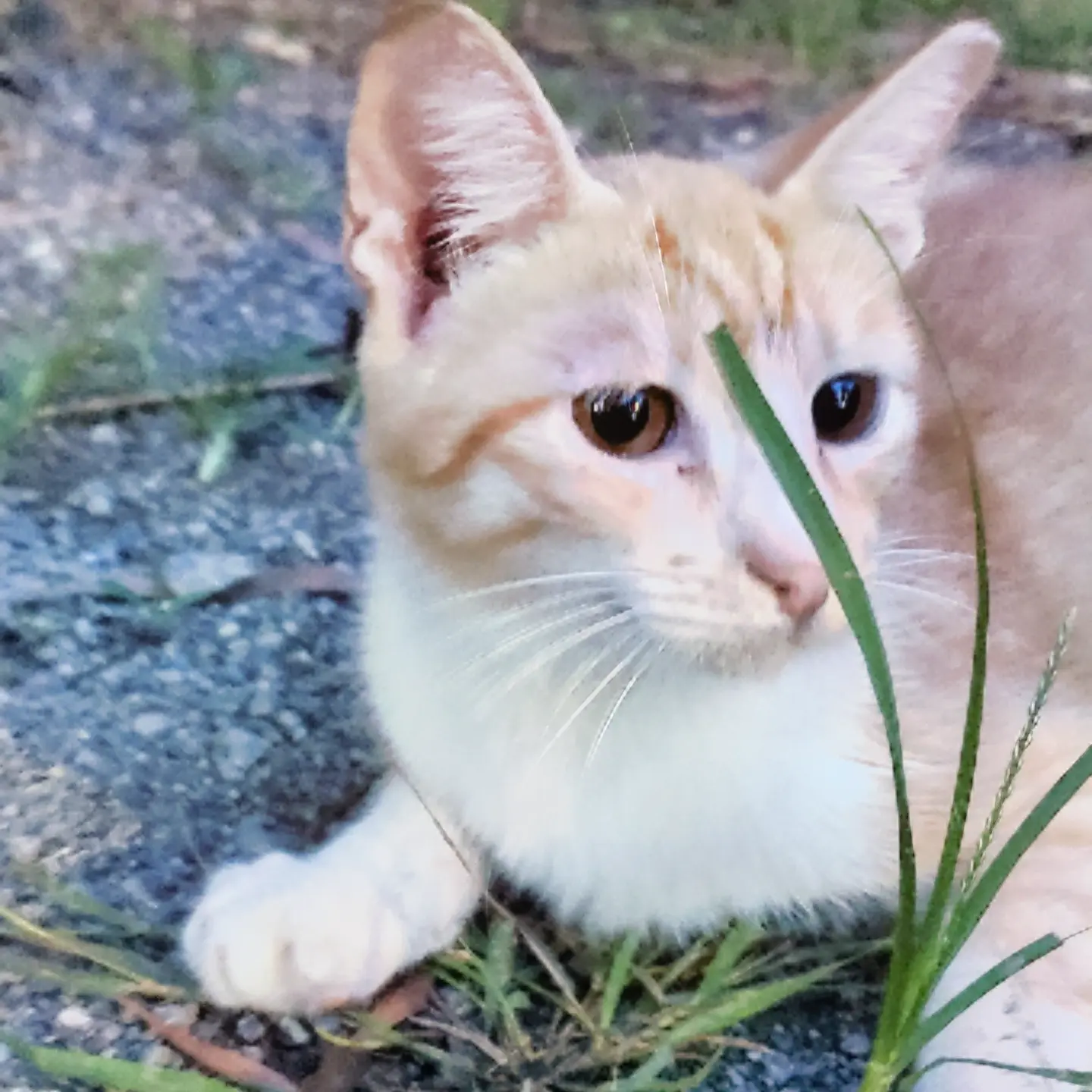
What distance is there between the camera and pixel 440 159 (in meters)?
0.84

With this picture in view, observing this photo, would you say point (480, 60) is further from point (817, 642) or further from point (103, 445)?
point (103, 445)

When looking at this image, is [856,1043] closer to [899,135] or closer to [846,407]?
[846,407]

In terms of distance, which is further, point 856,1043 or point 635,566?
point 856,1043

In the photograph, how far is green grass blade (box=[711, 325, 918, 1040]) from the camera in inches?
25.0

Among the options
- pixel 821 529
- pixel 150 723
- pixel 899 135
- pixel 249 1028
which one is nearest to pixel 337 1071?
pixel 249 1028

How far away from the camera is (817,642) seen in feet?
2.64

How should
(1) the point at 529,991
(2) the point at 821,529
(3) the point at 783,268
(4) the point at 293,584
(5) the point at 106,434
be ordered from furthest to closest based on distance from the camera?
(5) the point at 106,434 < (4) the point at 293,584 < (1) the point at 529,991 < (3) the point at 783,268 < (2) the point at 821,529

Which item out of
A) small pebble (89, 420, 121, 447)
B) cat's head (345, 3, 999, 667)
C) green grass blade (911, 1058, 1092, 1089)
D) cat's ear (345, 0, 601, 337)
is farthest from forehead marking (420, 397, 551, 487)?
small pebble (89, 420, 121, 447)

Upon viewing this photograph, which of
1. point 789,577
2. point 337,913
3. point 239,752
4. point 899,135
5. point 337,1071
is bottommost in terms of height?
point 337,1071

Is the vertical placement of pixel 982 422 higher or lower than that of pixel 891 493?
higher

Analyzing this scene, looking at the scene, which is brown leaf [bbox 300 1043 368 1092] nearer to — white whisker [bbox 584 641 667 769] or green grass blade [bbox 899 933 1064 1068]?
white whisker [bbox 584 641 667 769]

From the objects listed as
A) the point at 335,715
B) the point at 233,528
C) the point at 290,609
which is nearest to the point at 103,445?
the point at 233,528

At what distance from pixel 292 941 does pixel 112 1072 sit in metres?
0.14

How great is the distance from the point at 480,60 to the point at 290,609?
2.16ft
